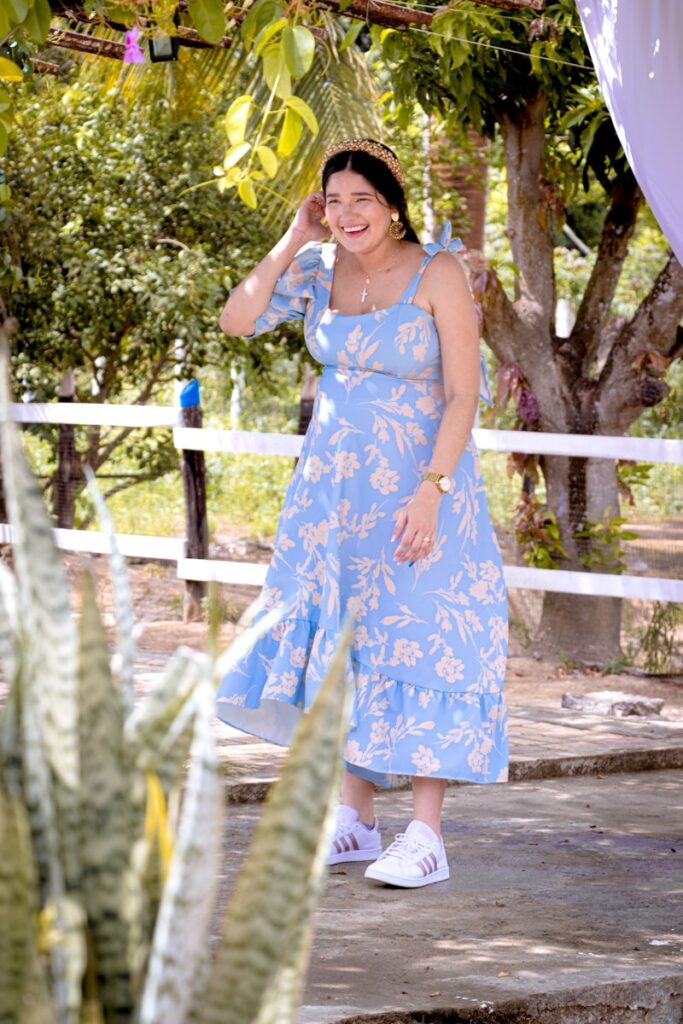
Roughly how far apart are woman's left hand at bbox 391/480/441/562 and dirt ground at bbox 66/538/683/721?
2.25 metres

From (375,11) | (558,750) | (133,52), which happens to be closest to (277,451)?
(558,750)

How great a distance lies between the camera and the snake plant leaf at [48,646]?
4.53 feet

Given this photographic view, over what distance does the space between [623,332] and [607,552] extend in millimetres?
1104

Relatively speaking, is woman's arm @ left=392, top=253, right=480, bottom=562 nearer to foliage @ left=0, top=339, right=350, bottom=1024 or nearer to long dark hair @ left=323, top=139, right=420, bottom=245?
long dark hair @ left=323, top=139, right=420, bottom=245

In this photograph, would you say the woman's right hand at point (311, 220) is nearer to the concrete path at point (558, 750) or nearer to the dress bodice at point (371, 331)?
the dress bodice at point (371, 331)

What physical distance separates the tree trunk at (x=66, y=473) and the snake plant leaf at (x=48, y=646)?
8502mm

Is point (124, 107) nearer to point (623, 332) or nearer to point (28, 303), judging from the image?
point (28, 303)

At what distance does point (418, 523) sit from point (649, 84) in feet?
5.17

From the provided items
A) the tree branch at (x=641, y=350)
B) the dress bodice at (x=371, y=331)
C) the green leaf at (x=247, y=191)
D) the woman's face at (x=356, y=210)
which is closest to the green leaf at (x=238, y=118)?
the green leaf at (x=247, y=191)

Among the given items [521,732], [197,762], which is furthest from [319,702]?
[521,732]

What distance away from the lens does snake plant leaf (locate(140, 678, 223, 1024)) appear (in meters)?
1.31

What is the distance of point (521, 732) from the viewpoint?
5.96 metres

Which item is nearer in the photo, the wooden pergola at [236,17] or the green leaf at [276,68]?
the green leaf at [276,68]

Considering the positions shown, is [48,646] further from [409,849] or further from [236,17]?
[236,17]
